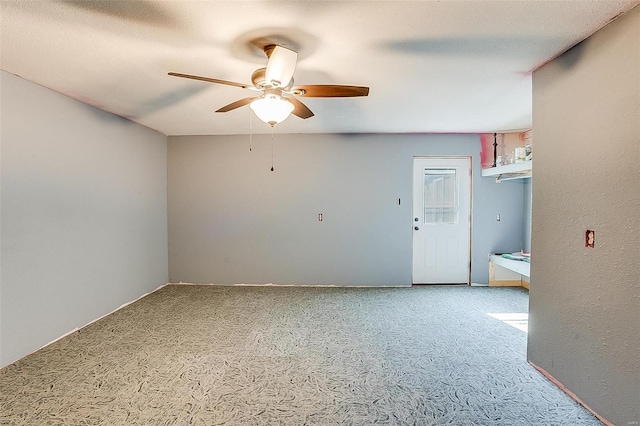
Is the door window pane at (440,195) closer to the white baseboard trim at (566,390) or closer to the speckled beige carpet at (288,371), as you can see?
the speckled beige carpet at (288,371)

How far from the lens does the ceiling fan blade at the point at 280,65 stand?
176cm

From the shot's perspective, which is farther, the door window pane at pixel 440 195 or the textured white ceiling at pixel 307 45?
the door window pane at pixel 440 195

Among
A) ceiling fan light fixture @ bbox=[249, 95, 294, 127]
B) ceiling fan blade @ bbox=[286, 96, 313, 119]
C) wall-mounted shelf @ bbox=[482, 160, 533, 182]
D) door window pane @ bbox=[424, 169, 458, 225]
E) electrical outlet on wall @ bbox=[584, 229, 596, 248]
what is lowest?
electrical outlet on wall @ bbox=[584, 229, 596, 248]

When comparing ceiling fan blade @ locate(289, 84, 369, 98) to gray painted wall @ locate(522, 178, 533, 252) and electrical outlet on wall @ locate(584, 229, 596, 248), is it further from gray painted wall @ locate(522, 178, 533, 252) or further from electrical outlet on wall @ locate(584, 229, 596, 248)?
gray painted wall @ locate(522, 178, 533, 252)

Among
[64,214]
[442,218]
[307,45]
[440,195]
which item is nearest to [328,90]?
[307,45]

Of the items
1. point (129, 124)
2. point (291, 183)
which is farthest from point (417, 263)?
point (129, 124)

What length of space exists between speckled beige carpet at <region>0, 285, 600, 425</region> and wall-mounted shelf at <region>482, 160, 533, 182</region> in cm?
168

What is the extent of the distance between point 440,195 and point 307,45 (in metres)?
3.32

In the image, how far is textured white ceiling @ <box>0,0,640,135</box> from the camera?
1.60m

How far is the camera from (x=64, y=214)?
2854mm

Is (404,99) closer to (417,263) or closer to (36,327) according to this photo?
(417,263)

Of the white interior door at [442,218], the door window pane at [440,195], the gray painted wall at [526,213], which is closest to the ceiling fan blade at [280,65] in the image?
the white interior door at [442,218]

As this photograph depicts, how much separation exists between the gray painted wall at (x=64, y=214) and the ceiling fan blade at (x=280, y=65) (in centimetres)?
222

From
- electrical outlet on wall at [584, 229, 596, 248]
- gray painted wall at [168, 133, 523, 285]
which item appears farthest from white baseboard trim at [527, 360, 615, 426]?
gray painted wall at [168, 133, 523, 285]
